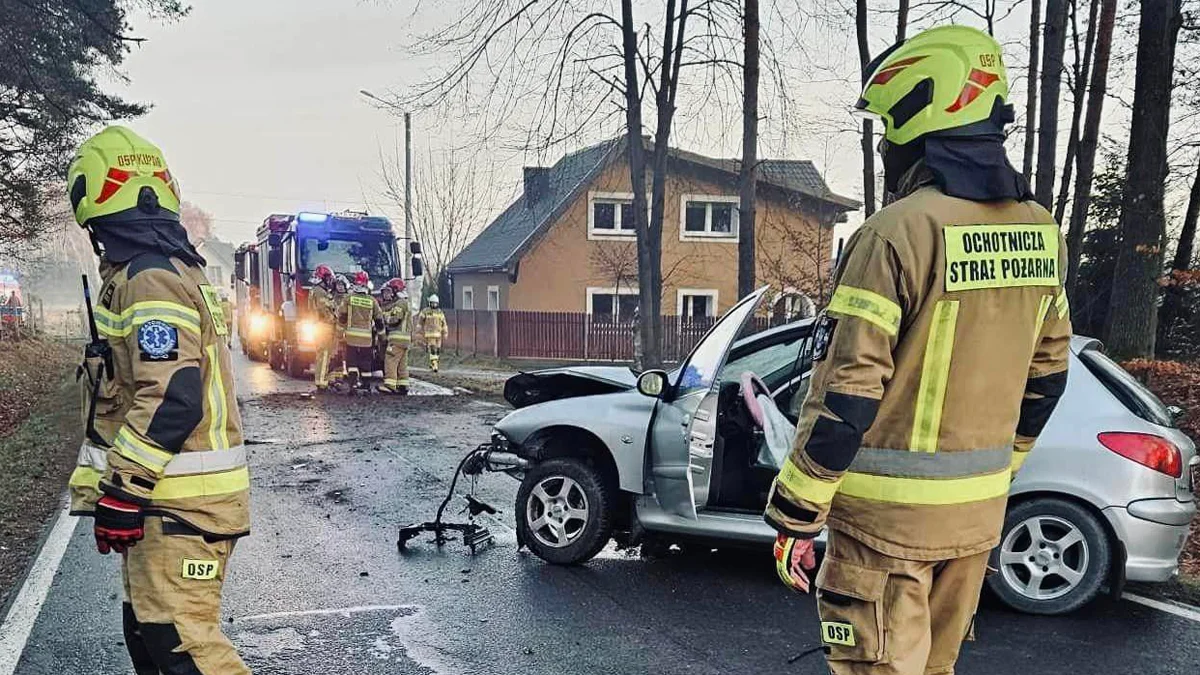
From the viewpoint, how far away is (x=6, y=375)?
16.6 meters

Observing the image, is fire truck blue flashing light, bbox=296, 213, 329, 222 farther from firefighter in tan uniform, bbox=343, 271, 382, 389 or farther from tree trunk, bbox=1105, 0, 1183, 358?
tree trunk, bbox=1105, 0, 1183, 358

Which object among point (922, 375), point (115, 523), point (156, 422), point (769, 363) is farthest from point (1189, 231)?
point (115, 523)

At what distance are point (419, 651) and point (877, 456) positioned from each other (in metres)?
2.65

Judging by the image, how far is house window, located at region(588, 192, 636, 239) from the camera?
26703 mm

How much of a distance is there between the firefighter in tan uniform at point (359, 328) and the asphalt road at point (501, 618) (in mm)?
8003

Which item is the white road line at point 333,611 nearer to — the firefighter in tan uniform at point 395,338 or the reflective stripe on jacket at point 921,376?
the reflective stripe on jacket at point 921,376

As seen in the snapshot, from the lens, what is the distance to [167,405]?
259cm

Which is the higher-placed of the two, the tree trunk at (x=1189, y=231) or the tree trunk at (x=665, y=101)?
the tree trunk at (x=665, y=101)

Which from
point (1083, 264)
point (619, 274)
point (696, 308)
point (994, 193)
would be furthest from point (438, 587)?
point (696, 308)

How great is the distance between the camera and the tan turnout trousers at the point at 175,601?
105 inches

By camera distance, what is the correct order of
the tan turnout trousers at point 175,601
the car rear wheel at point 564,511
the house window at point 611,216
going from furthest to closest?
the house window at point 611,216, the car rear wheel at point 564,511, the tan turnout trousers at point 175,601

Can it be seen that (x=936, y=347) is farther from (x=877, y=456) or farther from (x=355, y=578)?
(x=355, y=578)

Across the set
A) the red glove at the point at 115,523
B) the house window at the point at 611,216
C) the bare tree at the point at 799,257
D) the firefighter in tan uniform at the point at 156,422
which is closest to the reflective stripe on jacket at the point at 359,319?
the bare tree at the point at 799,257

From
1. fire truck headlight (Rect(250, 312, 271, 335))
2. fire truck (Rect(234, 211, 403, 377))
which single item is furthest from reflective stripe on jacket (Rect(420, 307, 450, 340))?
fire truck headlight (Rect(250, 312, 271, 335))
